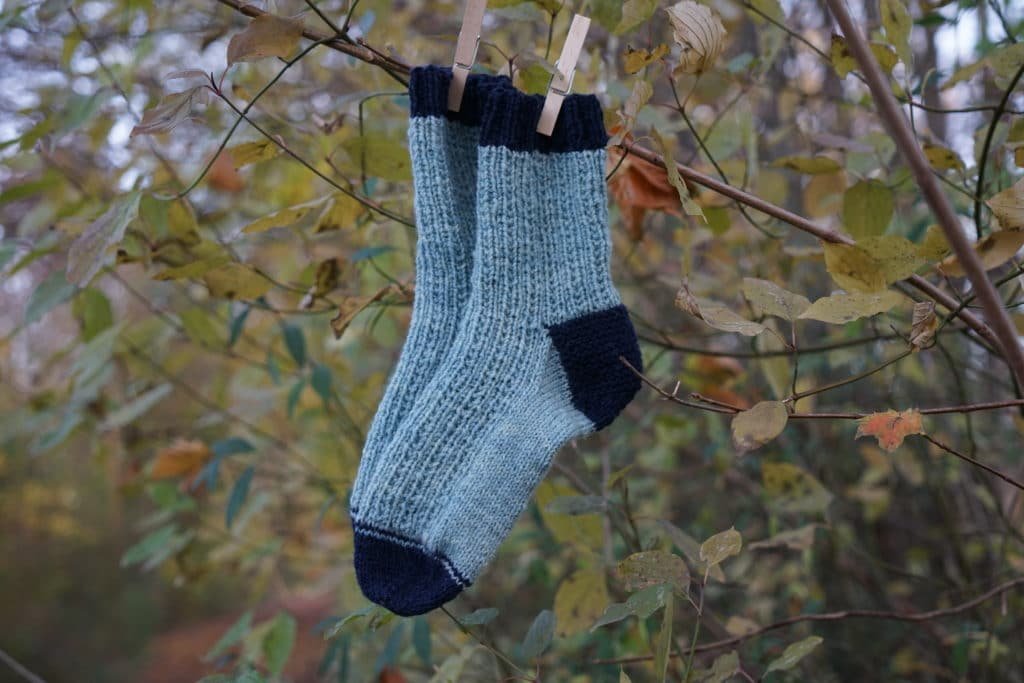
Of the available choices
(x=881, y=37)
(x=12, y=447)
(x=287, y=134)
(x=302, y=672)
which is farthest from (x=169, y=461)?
(x=302, y=672)

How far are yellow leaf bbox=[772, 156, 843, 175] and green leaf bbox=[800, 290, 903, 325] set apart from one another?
0.37 meters

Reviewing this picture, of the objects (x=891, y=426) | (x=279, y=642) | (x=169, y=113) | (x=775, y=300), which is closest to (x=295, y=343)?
(x=279, y=642)

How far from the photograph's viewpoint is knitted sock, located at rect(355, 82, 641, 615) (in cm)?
79

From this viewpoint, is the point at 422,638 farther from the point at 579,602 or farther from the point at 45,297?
the point at 45,297

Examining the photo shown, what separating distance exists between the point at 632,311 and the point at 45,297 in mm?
911

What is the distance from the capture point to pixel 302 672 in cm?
454

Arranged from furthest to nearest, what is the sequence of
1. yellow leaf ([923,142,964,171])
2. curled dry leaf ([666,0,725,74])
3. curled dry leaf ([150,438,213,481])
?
curled dry leaf ([150,438,213,481]) → yellow leaf ([923,142,964,171]) → curled dry leaf ([666,0,725,74])

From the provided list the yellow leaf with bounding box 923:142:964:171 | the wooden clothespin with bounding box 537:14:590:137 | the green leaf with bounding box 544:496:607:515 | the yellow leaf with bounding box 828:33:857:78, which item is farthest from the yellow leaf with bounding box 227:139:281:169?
the yellow leaf with bounding box 923:142:964:171

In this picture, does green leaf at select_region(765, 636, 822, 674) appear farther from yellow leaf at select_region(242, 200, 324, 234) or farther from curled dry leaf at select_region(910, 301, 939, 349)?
yellow leaf at select_region(242, 200, 324, 234)

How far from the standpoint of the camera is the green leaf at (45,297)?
1.08 metres

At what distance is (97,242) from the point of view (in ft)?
2.66

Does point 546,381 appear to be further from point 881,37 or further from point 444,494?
point 881,37

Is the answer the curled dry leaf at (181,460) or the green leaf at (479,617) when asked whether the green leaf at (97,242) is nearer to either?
the green leaf at (479,617)

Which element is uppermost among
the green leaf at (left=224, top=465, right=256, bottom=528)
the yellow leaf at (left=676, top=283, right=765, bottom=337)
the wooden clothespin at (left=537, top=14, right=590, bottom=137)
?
the wooden clothespin at (left=537, top=14, right=590, bottom=137)
